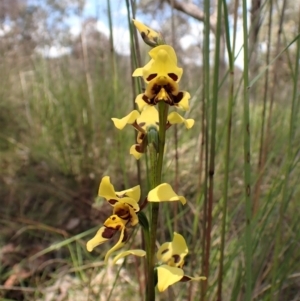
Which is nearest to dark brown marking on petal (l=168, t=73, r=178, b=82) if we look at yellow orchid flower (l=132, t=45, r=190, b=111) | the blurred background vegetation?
yellow orchid flower (l=132, t=45, r=190, b=111)

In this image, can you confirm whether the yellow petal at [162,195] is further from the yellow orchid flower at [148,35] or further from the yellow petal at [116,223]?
the yellow orchid flower at [148,35]

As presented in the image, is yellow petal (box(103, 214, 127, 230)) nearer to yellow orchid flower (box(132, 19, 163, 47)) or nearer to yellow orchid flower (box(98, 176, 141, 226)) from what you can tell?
yellow orchid flower (box(98, 176, 141, 226))

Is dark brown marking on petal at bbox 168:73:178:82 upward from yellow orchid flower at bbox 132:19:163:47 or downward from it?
downward

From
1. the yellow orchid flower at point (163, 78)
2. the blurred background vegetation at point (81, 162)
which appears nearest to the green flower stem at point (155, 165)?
the yellow orchid flower at point (163, 78)

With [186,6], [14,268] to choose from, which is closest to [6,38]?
[186,6]

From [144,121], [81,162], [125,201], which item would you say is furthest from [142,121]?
[81,162]

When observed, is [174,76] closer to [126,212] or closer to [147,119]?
[147,119]

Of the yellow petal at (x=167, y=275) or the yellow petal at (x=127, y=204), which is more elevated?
the yellow petal at (x=127, y=204)
